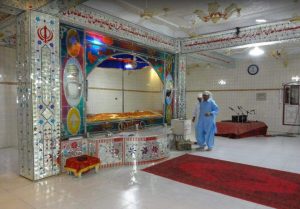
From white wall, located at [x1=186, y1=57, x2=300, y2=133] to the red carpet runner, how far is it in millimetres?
6304

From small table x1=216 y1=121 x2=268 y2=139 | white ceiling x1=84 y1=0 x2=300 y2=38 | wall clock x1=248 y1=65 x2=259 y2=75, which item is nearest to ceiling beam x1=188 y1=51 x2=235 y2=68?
wall clock x1=248 y1=65 x2=259 y2=75

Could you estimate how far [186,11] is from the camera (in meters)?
5.09

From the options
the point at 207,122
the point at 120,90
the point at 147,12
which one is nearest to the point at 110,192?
the point at 147,12

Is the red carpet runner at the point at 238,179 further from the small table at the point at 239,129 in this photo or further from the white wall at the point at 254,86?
the white wall at the point at 254,86

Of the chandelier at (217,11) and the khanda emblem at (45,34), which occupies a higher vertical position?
the chandelier at (217,11)

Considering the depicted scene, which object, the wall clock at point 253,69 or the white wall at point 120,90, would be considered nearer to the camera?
the white wall at point 120,90

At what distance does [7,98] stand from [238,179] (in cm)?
625

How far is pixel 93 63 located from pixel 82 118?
3.93ft

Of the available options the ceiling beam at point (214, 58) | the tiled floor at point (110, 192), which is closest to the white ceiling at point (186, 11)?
the ceiling beam at point (214, 58)

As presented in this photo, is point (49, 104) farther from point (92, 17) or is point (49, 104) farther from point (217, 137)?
point (217, 137)


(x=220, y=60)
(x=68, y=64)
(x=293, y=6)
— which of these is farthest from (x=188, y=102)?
(x=68, y=64)

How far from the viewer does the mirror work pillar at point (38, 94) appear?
3.86 metres

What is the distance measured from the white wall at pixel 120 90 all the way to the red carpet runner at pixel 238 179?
8.88 feet

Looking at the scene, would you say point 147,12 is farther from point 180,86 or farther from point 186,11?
point 180,86
